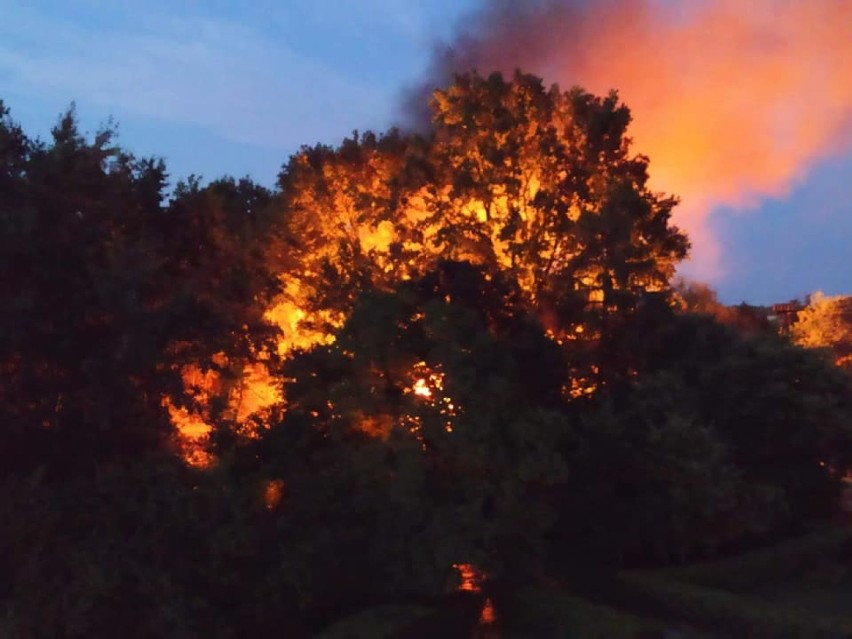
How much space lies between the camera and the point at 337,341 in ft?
44.9

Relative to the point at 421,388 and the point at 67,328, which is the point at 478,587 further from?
the point at 67,328

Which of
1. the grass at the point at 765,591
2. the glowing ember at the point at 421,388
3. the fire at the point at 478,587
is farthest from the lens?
the glowing ember at the point at 421,388

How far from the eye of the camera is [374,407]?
13.2 meters

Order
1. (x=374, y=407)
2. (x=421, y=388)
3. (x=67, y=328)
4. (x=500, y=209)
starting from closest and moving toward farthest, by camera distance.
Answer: (x=67, y=328) → (x=374, y=407) → (x=421, y=388) → (x=500, y=209)

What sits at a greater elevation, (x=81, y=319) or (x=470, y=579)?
(x=81, y=319)

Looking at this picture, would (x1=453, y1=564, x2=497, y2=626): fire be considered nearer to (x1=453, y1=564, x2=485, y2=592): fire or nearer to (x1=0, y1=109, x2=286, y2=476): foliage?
(x1=453, y1=564, x2=485, y2=592): fire

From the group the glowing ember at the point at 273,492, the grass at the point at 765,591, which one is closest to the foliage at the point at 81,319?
the glowing ember at the point at 273,492

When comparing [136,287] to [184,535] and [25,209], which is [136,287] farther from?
[184,535]

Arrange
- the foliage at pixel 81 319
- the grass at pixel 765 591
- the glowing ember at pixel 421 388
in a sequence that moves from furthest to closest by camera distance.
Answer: the glowing ember at pixel 421 388 < the foliage at pixel 81 319 < the grass at pixel 765 591

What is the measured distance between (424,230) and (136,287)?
662cm

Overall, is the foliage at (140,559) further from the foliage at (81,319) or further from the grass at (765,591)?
the grass at (765,591)

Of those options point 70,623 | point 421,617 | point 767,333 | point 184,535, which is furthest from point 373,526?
point 767,333

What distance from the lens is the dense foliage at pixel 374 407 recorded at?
11.9m

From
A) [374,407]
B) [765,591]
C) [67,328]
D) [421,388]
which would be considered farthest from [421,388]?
[765,591]
